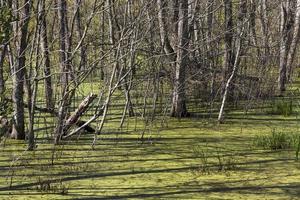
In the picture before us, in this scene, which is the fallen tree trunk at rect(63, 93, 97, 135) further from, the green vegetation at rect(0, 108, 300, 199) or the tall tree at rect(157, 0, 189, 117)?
the tall tree at rect(157, 0, 189, 117)

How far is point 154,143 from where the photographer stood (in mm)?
6762

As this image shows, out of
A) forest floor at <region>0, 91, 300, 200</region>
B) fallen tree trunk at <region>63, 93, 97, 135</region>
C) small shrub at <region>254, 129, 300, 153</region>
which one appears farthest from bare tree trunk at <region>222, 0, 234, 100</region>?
fallen tree trunk at <region>63, 93, 97, 135</region>

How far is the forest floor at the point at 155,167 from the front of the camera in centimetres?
462

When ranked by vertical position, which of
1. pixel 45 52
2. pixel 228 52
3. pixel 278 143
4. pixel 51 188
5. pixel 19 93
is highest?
pixel 228 52

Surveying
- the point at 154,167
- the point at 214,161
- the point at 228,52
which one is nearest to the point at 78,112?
the point at 154,167

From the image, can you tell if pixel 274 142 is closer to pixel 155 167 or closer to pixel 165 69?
pixel 155 167

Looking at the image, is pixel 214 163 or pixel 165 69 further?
pixel 165 69

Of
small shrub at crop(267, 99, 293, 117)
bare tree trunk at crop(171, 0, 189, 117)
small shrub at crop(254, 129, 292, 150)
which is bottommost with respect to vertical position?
small shrub at crop(254, 129, 292, 150)

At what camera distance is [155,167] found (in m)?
5.50

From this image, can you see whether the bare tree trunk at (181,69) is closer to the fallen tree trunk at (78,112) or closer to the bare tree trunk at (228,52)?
the bare tree trunk at (228,52)

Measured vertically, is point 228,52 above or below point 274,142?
above

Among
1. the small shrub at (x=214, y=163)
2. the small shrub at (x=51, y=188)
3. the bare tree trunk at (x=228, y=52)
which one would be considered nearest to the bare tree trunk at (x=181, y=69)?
the bare tree trunk at (x=228, y=52)

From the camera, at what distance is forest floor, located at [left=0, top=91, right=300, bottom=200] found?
462 centimetres

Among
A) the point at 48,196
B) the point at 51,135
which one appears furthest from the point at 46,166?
the point at 51,135
